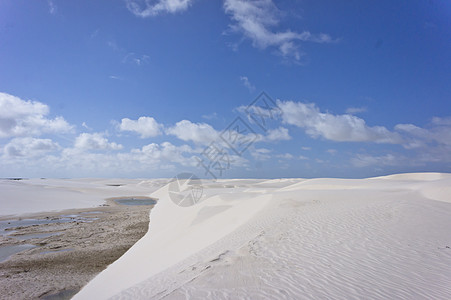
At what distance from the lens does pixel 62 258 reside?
10836 mm

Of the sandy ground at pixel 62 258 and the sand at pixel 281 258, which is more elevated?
the sand at pixel 281 258

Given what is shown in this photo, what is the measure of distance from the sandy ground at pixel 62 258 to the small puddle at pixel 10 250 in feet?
1.11

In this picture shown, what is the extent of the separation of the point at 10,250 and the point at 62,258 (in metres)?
3.57

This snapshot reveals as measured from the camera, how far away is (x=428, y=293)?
4578 millimetres

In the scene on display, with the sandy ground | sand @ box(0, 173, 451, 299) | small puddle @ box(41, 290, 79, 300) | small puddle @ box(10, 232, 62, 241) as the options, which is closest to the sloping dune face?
sand @ box(0, 173, 451, 299)

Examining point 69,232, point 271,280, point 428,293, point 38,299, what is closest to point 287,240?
point 271,280

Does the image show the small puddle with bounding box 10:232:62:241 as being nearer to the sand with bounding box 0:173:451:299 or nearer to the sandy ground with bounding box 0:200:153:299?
the sandy ground with bounding box 0:200:153:299

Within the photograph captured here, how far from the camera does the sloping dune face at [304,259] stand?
479cm

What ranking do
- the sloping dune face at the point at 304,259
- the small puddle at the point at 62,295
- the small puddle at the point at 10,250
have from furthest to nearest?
the small puddle at the point at 10,250, the small puddle at the point at 62,295, the sloping dune face at the point at 304,259

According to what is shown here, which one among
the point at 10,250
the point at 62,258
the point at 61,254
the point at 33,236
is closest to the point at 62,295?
the point at 62,258

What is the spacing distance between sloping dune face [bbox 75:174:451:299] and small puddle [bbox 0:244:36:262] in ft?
18.3

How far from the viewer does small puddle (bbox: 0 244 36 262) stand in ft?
36.6

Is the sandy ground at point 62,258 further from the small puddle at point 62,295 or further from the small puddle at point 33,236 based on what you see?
the small puddle at point 33,236

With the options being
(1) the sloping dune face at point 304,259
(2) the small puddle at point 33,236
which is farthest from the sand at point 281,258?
(2) the small puddle at point 33,236
